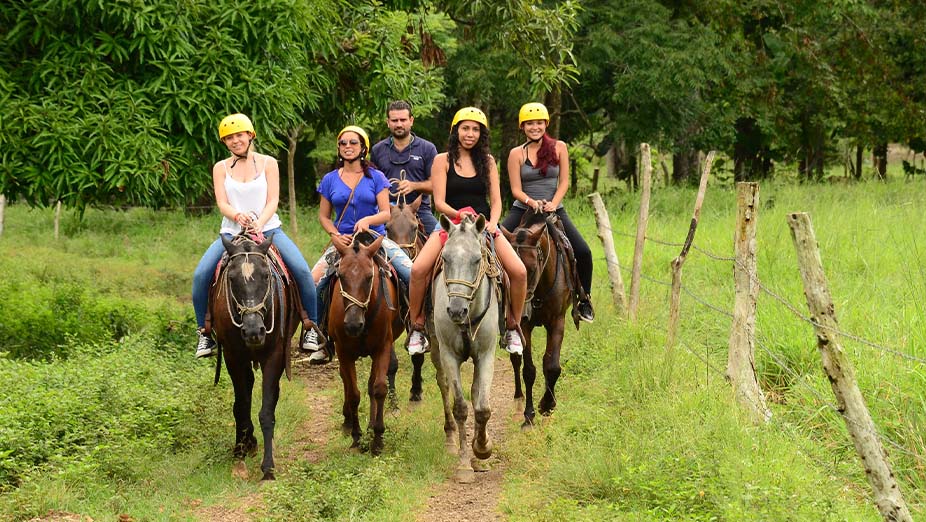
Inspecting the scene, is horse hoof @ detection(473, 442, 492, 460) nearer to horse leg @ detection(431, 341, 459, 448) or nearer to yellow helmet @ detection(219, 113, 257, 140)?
horse leg @ detection(431, 341, 459, 448)

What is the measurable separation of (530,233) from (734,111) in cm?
1850

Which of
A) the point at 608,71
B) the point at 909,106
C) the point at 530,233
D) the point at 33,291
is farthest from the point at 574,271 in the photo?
Result: the point at 909,106

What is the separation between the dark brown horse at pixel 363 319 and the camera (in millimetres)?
8594

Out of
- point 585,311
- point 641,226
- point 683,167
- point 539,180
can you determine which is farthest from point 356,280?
point 683,167

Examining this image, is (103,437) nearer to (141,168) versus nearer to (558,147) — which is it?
(141,168)

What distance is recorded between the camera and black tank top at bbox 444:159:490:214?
898 centimetres

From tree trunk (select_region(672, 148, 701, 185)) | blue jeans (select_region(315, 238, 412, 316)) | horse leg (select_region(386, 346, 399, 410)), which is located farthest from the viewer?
tree trunk (select_region(672, 148, 701, 185))

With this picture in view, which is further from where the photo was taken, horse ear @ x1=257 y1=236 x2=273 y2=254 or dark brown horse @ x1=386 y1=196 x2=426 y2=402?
dark brown horse @ x1=386 y1=196 x2=426 y2=402

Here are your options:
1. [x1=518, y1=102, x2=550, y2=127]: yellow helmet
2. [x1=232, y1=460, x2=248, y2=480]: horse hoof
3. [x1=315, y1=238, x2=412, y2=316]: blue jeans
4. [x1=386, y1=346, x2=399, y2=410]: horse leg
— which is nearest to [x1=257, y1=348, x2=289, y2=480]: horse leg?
[x1=232, y1=460, x2=248, y2=480]: horse hoof

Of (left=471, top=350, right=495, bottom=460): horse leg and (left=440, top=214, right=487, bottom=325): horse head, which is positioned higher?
(left=440, top=214, right=487, bottom=325): horse head

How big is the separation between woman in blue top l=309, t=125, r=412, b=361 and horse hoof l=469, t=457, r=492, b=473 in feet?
6.21

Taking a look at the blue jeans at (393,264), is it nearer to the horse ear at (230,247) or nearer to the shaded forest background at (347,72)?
the horse ear at (230,247)

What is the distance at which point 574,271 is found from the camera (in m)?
10.5

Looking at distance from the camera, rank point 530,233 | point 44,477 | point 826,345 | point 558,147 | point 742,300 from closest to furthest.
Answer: point 826,345 → point 44,477 → point 742,300 → point 530,233 → point 558,147
